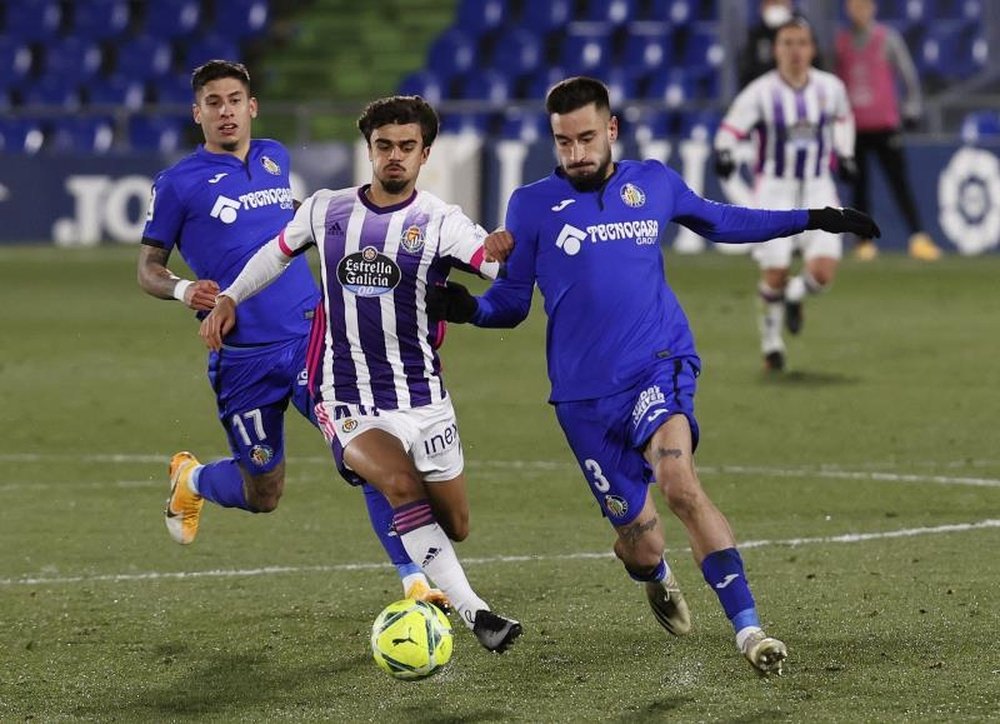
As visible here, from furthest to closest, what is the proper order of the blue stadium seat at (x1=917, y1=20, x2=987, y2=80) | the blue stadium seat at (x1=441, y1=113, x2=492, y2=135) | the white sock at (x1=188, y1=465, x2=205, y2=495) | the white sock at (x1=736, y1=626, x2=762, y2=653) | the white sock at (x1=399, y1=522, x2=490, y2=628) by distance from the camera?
the blue stadium seat at (x1=917, y1=20, x2=987, y2=80) → the blue stadium seat at (x1=441, y1=113, x2=492, y2=135) → the white sock at (x1=188, y1=465, x2=205, y2=495) → the white sock at (x1=399, y1=522, x2=490, y2=628) → the white sock at (x1=736, y1=626, x2=762, y2=653)

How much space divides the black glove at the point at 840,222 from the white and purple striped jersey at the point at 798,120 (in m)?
7.49

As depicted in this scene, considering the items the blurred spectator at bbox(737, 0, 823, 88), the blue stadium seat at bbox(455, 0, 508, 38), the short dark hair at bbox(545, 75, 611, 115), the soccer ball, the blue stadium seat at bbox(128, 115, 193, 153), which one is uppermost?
the short dark hair at bbox(545, 75, 611, 115)

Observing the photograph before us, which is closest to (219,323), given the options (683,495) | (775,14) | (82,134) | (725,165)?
(683,495)

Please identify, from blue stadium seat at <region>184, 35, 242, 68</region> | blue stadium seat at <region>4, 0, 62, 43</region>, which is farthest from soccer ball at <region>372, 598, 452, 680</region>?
blue stadium seat at <region>4, 0, 62, 43</region>

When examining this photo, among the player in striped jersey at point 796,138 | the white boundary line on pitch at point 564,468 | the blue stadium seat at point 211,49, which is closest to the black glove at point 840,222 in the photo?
the white boundary line on pitch at point 564,468

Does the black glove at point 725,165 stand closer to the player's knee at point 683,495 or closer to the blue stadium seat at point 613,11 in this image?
the player's knee at point 683,495

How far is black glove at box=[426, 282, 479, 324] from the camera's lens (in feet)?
21.5

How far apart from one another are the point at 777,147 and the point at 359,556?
6861mm

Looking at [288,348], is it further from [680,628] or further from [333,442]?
[680,628]

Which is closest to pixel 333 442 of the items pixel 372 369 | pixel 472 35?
pixel 372 369

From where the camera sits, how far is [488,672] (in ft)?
20.9

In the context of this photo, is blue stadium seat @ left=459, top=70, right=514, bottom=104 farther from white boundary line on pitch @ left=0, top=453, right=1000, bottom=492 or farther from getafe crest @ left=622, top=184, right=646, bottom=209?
getafe crest @ left=622, top=184, right=646, bottom=209

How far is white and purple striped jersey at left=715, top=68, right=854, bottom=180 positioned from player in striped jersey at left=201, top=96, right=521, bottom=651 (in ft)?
25.9

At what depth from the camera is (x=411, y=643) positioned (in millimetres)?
6078
